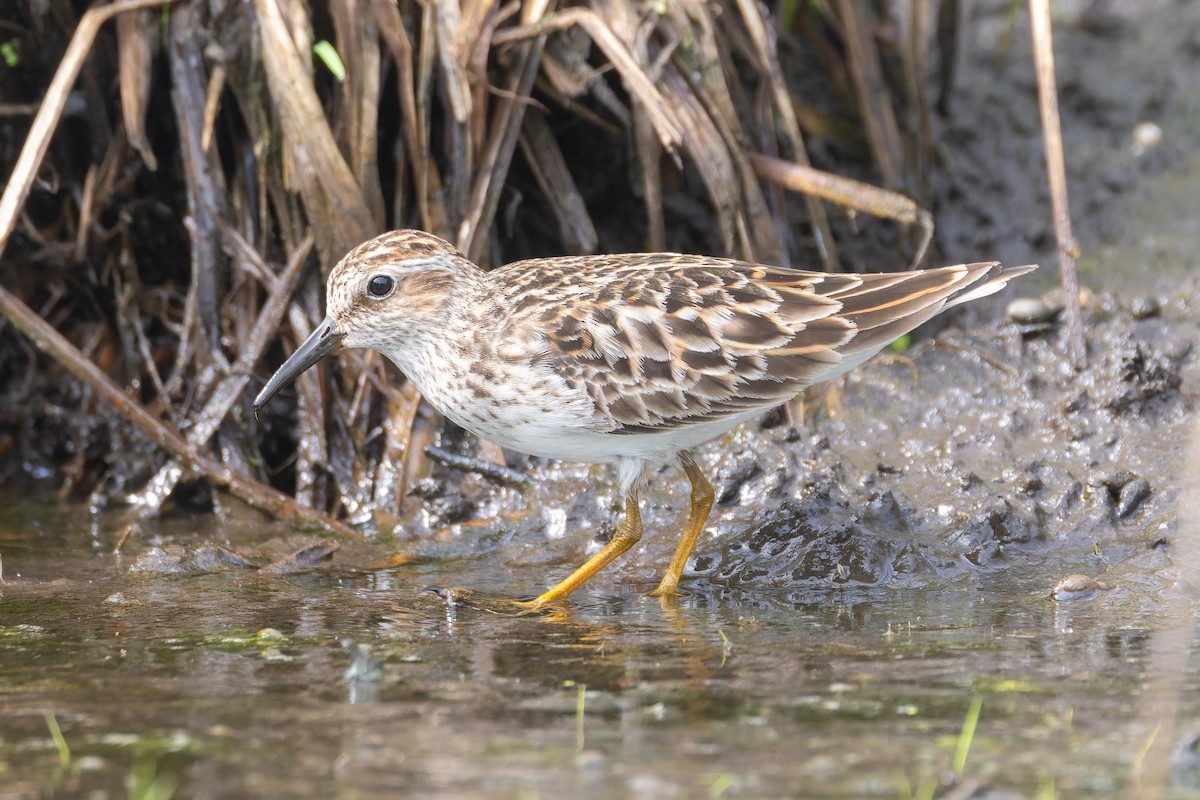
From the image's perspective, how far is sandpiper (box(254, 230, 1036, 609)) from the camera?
5.38m

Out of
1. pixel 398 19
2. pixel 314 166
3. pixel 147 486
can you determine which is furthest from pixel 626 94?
pixel 147 486

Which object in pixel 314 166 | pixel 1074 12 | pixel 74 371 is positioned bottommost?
pixel 74 371

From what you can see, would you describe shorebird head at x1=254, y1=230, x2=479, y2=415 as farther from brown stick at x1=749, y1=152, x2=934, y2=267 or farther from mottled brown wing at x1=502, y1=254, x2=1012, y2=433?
brown stick at x1=749, y1=152, x2=934, y2=267

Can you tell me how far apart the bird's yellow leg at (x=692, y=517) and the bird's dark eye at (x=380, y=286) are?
56.0 inches

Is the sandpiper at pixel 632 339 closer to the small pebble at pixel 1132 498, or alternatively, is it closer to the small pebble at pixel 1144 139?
the small pebble at pixel 1132 498

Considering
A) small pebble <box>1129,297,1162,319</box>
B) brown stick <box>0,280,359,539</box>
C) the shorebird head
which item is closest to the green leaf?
the shorebird head

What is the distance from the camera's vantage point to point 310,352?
228 inches

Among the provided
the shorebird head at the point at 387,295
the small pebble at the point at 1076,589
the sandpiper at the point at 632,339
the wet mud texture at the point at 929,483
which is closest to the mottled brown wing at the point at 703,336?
the sandpiper at the point at 632,339

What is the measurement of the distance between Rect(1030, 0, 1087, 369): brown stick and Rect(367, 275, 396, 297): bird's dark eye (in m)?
3.06

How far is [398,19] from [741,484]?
278 centimetres

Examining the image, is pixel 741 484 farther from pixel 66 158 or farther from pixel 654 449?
pixel 66 158

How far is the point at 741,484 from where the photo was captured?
6266 millimetres

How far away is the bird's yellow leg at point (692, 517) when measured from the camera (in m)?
5.57

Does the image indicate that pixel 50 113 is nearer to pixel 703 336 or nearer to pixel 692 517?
pixel 703 336
